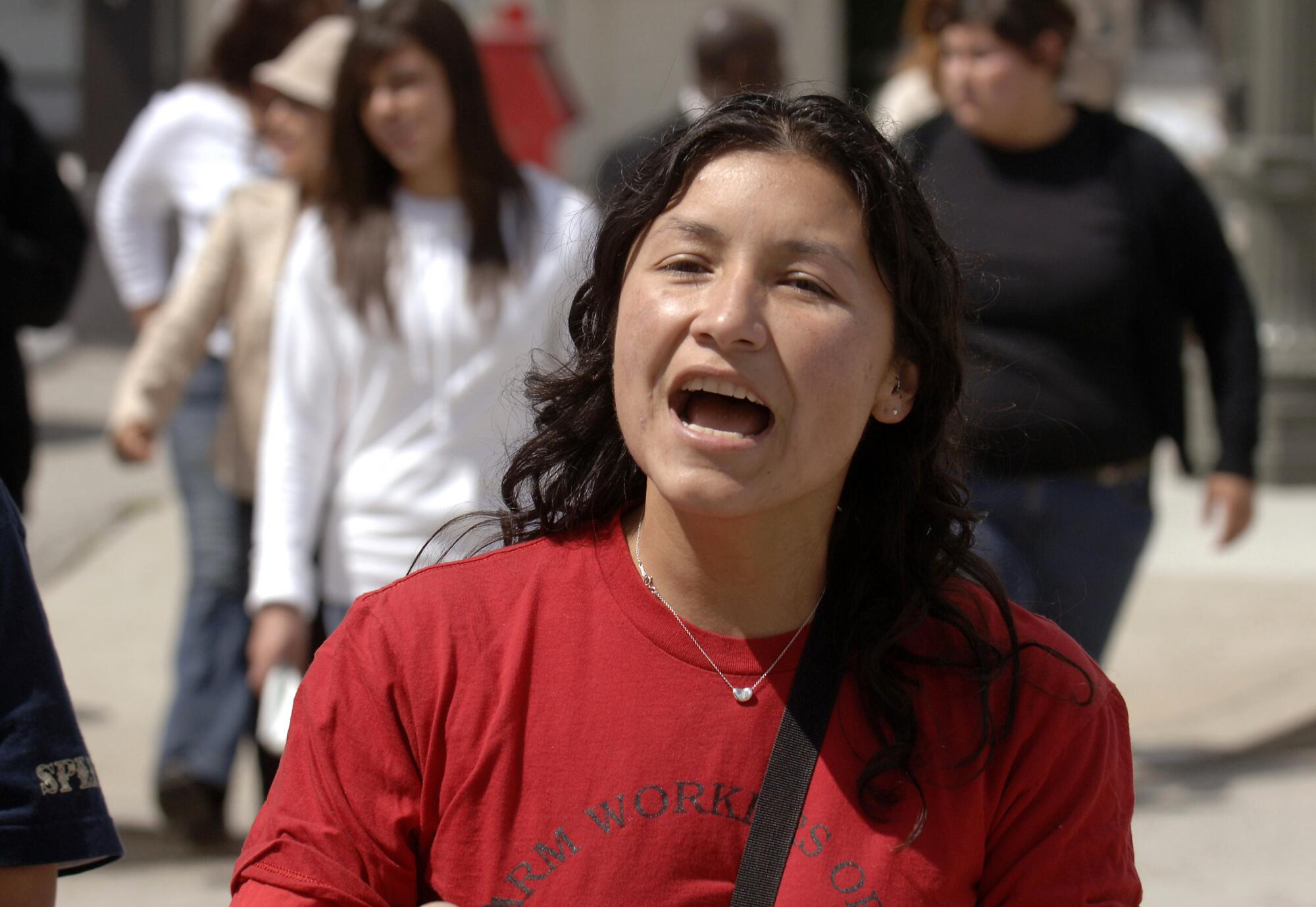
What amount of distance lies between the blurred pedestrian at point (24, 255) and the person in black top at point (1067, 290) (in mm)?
1739

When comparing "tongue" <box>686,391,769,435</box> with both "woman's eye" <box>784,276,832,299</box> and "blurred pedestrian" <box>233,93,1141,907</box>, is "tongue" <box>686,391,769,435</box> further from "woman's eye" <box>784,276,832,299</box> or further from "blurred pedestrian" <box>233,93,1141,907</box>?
"woman's eye" <box>784,276,832,299</box>

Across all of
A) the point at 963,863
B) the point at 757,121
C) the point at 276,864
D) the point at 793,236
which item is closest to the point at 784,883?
the point at 963,863

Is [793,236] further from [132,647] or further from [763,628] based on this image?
[132,647]

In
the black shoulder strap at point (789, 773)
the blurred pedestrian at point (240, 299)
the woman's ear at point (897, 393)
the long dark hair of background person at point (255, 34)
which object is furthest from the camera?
the long dark hair of background person at point (255, 34)

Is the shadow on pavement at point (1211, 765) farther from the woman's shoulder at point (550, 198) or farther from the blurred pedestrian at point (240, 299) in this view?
the blurred pedestrian at point (240, 299)

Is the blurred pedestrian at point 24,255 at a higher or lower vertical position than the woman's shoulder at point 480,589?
lower

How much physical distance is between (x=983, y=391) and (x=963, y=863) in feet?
6.78

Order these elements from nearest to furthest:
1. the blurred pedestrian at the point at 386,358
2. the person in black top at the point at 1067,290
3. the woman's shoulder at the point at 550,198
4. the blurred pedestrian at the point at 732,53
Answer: the blurred pedestrian at the point at 386,358 < the woman's shoulder at the point at 550,198 < the person in black top at the point at 1067,290 < the blurred pedestrian at the point at 732,53

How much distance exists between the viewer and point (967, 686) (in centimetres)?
195

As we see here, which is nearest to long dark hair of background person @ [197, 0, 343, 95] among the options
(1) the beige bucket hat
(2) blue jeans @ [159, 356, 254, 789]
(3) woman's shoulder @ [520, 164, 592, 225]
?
(1) the beige bucket hat

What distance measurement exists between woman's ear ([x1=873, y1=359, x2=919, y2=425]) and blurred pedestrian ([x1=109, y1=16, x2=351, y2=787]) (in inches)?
90.8

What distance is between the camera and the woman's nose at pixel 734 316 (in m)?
1.88

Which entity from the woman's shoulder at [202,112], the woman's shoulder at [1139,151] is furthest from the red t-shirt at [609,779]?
the woman's shoulder at [202,112]

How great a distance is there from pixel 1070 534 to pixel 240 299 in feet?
6.23
